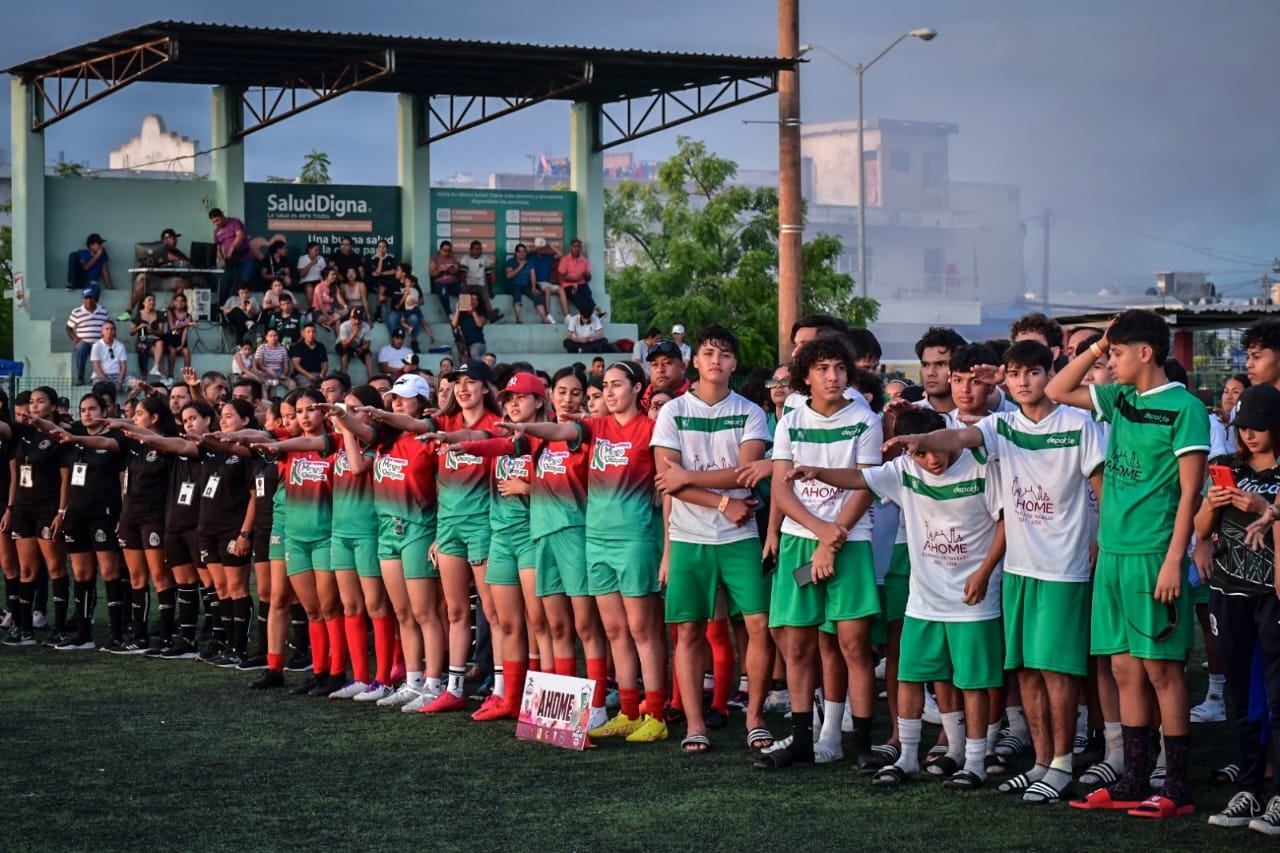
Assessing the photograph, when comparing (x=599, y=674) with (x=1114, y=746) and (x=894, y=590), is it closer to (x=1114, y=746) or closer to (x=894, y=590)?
→ (x=894, y=590)

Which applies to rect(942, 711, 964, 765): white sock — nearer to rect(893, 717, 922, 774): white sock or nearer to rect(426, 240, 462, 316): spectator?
rect(893, 717, 922, 774): white sock

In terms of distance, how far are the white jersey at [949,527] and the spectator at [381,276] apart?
19.5 meters

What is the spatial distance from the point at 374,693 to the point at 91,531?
377 cm

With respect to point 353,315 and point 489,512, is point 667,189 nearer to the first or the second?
point 353,315

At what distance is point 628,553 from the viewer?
8719 mm

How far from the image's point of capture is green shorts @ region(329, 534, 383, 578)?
10117 millimetres

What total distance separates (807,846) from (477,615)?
4.98 metres

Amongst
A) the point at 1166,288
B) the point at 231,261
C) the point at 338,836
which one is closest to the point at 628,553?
the point at 338,836

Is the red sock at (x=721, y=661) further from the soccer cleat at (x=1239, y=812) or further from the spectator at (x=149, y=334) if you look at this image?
the spectator at (x=149, y=334)

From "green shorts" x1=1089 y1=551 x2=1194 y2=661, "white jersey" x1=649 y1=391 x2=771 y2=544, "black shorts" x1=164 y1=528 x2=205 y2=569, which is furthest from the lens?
"black shorts" x1=164 y1=528 x2=205 y2=569

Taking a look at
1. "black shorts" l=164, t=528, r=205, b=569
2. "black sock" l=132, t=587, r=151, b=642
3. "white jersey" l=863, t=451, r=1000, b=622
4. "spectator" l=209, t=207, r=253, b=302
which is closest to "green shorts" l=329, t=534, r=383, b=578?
"black shorts" l=164, t=528, r=205, b=569

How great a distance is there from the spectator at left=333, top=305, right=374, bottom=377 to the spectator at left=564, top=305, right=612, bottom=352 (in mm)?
3691

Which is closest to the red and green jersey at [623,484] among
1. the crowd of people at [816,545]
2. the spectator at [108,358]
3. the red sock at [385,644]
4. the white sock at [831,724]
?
the crowd of people at [816,545]

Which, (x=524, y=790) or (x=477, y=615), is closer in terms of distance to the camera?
(x=524, y=790)
